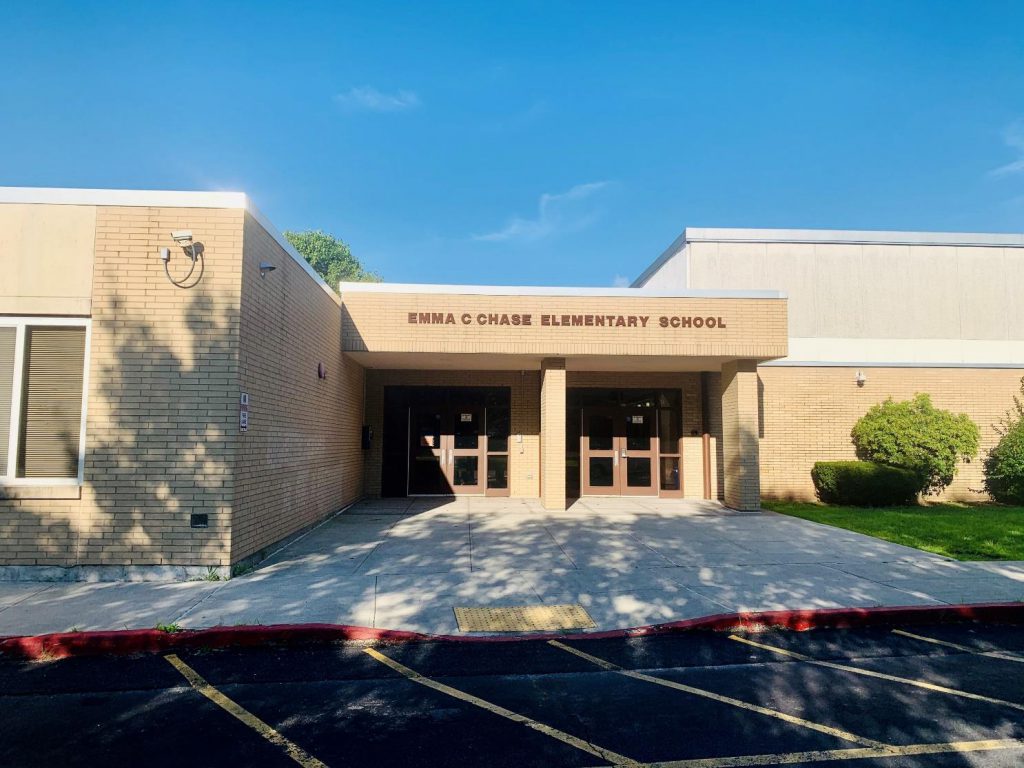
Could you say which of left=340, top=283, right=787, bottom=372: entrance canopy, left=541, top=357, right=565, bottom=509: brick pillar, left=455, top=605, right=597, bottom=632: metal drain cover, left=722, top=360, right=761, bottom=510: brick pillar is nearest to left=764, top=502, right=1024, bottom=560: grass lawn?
left=722, top=360, right=761, bottom=510: brick pillar

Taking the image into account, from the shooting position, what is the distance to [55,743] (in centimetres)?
379

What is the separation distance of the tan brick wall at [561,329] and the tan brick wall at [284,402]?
94cm

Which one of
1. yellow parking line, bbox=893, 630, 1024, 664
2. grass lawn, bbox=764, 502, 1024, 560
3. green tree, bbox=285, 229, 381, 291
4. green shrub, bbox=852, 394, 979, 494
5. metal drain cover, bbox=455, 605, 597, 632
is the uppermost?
green tree, bbox=285, 229, 381, 291

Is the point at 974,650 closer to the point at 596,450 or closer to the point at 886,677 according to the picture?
the point at 886,677

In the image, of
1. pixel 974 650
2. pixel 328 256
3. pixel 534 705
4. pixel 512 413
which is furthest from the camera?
pixel 328 256

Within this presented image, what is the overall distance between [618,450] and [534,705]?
13445mm

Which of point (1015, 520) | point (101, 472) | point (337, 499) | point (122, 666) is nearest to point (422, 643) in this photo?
point (122, 666)

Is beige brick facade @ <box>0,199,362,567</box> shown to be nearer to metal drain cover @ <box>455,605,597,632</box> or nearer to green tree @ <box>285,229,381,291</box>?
metal drain cover @ <box>455,605,597,632</box>

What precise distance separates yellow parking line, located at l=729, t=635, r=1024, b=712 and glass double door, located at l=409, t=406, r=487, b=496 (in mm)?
11661

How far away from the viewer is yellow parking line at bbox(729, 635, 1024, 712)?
4.51 m

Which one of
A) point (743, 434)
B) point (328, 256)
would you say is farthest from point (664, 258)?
point (328, 256)

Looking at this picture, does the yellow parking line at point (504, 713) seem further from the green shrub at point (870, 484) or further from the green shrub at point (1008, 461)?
the green shrub at point (1008, 461)

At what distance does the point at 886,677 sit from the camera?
196 inches

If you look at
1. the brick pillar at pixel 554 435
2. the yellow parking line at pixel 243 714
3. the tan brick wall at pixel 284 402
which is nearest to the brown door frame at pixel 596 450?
the brick pillar at pixel 554 435
